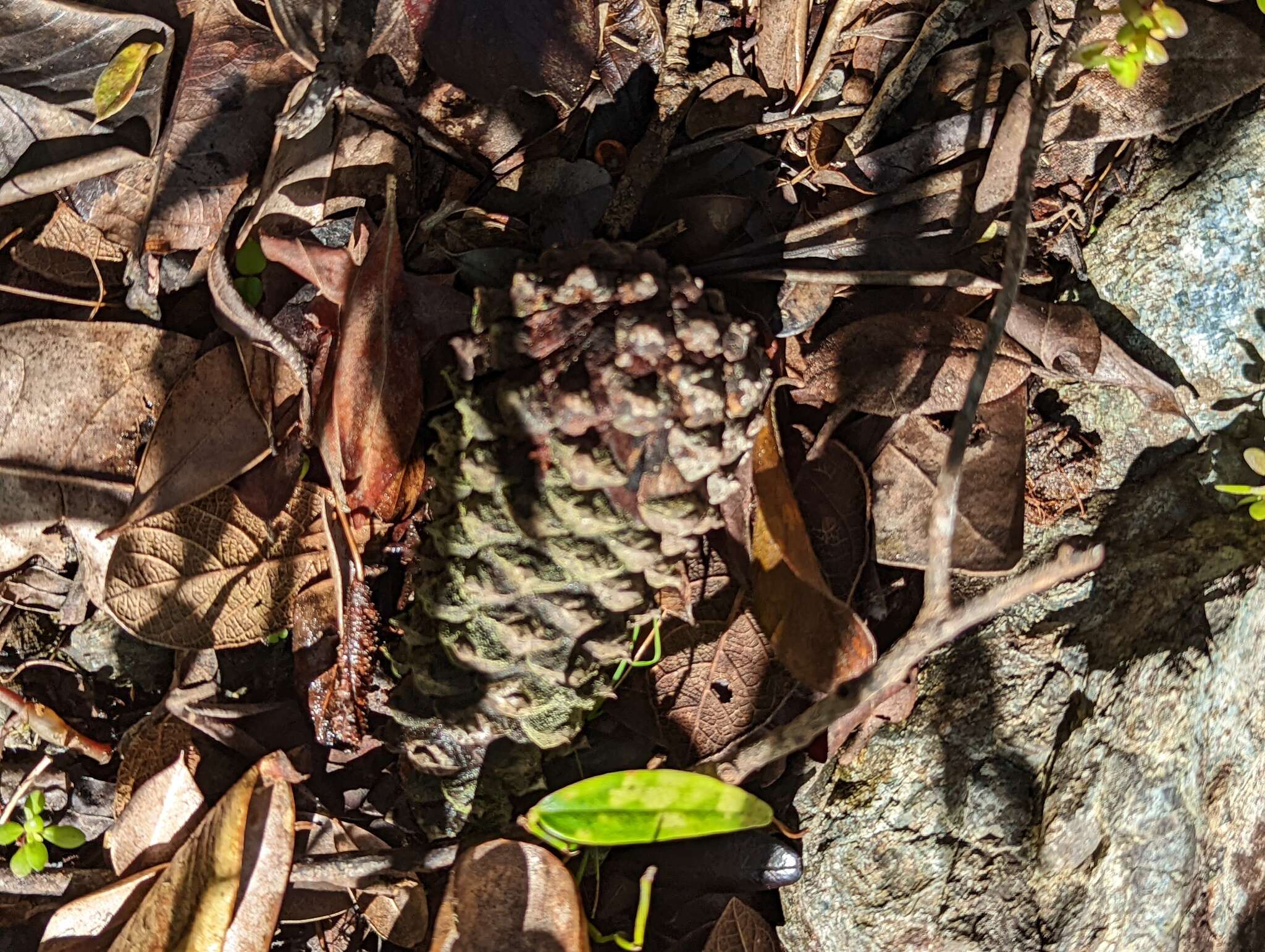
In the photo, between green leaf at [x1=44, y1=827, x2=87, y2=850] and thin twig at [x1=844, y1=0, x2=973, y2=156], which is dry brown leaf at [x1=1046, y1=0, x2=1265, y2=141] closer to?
thin twig at [x1=844, y1=0, x2=973, y2=156]

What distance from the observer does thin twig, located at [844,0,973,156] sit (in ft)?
6.87

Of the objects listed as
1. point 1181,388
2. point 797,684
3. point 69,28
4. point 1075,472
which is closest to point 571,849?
point 797,684

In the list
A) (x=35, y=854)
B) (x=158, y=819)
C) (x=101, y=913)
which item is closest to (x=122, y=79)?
(x=158, y=819)

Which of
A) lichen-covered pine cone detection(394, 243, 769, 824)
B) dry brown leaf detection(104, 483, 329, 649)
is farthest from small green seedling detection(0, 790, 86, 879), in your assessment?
lichen-covered pine cone detection(394, 243, 769, 824)

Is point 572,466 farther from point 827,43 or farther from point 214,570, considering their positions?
point 827,43

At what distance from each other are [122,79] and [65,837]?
1.72 metres

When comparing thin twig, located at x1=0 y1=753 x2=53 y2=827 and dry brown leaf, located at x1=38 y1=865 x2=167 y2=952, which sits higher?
thin twig, located at x1=0 y1=753 x2=53 y2=827

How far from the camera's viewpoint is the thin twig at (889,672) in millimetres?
1896

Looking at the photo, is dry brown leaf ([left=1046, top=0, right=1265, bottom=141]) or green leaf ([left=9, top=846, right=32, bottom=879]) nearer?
dry brown leaf ([left=1046, top=0, right=1265, bottom=141])

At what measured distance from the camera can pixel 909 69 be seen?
6.98 ft

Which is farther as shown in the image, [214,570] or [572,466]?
[214,570]

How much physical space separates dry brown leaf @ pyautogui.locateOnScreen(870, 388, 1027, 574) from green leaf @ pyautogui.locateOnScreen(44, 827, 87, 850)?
6.43ft

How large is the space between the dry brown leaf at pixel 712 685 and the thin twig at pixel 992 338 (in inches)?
15.9

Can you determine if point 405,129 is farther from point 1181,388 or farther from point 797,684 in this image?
point 1181,388
